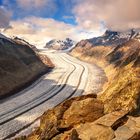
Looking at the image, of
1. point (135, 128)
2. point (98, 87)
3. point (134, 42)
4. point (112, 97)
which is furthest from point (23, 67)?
point (134, 42)

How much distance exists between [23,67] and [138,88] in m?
54.5

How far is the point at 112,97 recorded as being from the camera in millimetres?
26750

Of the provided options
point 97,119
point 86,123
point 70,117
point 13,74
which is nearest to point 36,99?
point 13,74

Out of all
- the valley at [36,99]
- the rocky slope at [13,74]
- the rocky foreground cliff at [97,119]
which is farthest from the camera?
the rocky slope at [13,74]

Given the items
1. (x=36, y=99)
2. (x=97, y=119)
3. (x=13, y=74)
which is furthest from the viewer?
(x=13, y=74)

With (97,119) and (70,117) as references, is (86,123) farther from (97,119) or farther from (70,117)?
(70,117)

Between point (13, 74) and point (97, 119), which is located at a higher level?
point (13, 74)

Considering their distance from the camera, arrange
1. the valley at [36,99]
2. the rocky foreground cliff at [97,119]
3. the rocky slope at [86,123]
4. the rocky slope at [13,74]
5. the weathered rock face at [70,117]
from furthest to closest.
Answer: the rocky slope at [13,74] < the valley at [36,99] < the weathered rock face at [70,117] < the rocky foreground cliff at [97,119] < the rocky slope at [86,123]

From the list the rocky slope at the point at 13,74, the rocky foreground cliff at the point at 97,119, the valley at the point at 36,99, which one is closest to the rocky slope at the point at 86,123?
the rocky foreground cliff at the point at 97,119

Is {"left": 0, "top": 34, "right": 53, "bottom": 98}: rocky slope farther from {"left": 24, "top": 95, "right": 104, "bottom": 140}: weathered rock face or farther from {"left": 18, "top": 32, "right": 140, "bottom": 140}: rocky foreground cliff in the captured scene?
{"left": 18, "top": 32, "right": 140, "bottom": 140}: rocky foreground cliff

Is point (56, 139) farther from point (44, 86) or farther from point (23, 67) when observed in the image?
point (23, 67)

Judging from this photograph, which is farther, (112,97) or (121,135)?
(112,97)

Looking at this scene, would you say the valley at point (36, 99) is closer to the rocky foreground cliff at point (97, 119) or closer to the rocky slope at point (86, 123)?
the rocky slope at point (86, 123)

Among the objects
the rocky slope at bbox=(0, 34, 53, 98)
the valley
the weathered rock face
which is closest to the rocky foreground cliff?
the weathered rock face
